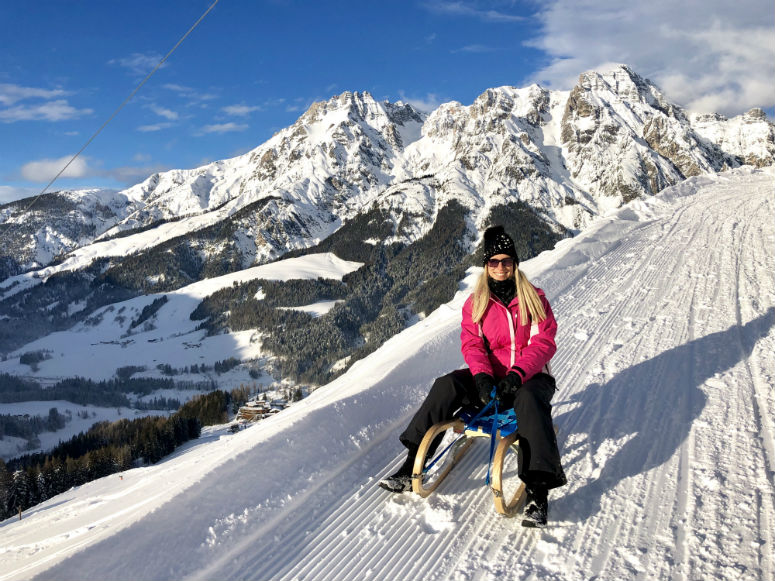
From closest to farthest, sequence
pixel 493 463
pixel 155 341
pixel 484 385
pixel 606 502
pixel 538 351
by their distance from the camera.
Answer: pixel 493 463 → pixel 606 502 → pixel 484 385 → pixel 538 351 → pixel 155 341

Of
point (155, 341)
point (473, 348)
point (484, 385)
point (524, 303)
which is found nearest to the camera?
point (484, 385)

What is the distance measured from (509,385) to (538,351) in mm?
481

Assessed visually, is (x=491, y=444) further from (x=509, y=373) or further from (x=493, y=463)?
(x=509, y=373)

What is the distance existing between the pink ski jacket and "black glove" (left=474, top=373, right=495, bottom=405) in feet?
0.37

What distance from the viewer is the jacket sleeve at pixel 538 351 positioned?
4.23m

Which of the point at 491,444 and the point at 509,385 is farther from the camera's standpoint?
the point at 491,444

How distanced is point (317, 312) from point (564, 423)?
152 m

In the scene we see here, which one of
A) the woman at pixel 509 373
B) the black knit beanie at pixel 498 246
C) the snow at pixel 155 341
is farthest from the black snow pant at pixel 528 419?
the snow at pixel 155 341

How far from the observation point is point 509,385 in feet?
13.5

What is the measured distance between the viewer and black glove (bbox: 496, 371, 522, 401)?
13.5ft

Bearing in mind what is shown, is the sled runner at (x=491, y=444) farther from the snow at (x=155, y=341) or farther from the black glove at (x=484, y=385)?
the snow at (x=155, y=341)

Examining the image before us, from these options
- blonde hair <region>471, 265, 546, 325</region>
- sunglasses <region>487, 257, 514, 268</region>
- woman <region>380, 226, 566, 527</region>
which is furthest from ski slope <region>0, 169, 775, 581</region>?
sunglasses <region>487, 257, 514, 268</region>

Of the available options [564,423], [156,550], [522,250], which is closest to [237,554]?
[156,550]

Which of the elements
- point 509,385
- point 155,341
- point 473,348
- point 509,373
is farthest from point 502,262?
point 155,341
